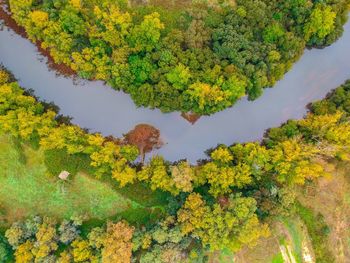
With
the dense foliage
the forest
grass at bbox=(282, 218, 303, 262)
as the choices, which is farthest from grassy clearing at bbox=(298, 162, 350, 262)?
the dense foliage

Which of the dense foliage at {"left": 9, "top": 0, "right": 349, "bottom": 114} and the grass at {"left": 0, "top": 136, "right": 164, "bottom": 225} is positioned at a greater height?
the dense foliage at {"left": 9, "top": 0, "right": 349, "bottom": 114}

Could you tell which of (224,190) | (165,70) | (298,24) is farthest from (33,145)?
(298,24)

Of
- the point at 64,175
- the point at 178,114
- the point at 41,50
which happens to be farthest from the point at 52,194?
the point at 178,114

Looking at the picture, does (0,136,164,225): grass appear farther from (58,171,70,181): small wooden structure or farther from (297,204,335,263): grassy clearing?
(297,204,335,263): grassy clearing

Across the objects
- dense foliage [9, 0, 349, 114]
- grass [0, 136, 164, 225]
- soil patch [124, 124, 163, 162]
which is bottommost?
grass [0, 136, 164, 225]

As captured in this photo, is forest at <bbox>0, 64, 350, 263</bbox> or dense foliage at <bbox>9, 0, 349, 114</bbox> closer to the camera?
forest at <bbox>0, 64, 350, 263</bbox>

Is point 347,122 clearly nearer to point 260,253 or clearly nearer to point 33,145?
point 260,253

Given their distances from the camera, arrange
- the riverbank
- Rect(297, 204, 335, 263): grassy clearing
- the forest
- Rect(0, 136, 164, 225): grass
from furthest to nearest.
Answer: the riverbank
Rect(297, 204, 335, 263): grassy clearing
Rect(0, 136, 164, 225): grass
the forest
